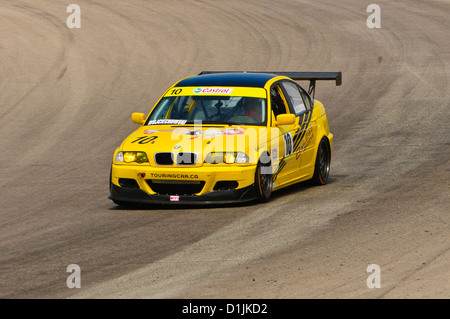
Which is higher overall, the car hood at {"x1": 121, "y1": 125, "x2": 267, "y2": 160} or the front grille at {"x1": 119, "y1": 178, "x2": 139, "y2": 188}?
the car hood at {"x1": 121, "y1": 125, "x2": 267, "y2": 160}

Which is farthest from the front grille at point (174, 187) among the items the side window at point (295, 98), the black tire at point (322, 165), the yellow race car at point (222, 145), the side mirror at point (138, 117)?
the black tire at point (322, 165)

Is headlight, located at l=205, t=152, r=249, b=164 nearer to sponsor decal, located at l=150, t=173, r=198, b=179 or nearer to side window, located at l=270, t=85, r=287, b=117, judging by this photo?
sponsor decal, located at l=150, t=173, r=198, b=179

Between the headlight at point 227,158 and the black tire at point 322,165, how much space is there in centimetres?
201

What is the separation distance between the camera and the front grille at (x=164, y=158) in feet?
38.8

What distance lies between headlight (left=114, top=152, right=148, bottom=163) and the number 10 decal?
182cm

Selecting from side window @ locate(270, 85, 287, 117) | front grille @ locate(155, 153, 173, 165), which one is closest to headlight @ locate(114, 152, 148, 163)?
front grille @ locate(155, 153, 173, 165)

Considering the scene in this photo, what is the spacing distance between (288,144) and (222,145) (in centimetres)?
118

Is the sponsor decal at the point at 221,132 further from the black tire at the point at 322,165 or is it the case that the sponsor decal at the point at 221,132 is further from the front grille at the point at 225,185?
the black tire at the point at 322,165

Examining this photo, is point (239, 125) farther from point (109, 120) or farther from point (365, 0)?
point (365, 0)

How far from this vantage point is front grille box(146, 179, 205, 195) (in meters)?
11.8

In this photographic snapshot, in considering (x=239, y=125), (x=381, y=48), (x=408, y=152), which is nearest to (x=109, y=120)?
(x=408, y=152)

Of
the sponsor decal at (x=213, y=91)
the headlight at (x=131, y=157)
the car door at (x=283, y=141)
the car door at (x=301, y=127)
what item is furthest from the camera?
the car door at (x=301, y=127)

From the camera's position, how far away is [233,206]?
12.1m

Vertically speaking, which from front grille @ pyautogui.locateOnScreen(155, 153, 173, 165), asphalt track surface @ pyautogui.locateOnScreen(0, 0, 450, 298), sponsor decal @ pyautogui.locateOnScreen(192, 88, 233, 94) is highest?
sponsor decal @ pyautogui.locateOnScreen(192, 88, 233, 94)
